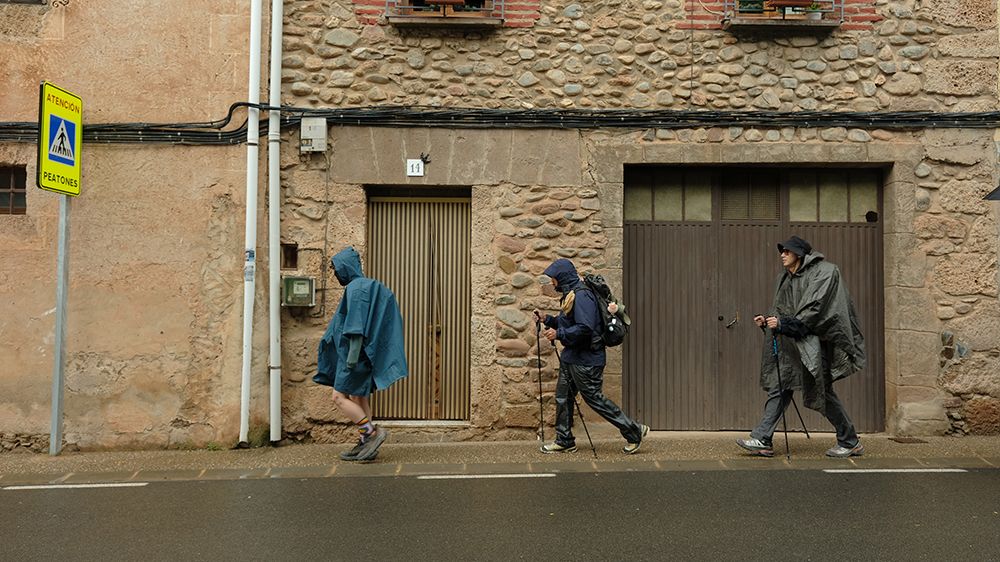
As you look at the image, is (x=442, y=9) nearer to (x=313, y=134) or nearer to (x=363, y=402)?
(x=313, y=134)

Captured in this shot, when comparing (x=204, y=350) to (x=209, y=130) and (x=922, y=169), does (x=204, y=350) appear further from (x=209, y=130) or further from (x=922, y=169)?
(x=922, y=169)

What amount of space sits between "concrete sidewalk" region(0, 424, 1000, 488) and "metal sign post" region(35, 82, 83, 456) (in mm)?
640

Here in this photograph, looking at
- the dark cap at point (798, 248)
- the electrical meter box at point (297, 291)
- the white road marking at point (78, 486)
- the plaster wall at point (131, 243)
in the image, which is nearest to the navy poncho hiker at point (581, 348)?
the dark cap at point (798, 248)

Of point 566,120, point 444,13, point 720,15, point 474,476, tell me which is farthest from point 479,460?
point 720,15

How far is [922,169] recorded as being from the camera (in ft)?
24.0

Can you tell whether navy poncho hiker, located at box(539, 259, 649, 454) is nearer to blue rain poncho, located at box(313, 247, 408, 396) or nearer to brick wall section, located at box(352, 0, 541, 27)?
blue rain poncho, located at box(313, 247, 408, 396)

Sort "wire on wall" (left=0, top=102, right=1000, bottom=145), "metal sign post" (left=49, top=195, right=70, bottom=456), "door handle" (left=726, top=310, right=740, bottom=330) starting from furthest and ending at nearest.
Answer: "door handle" (left=726, top=310, right=740, bottom=330)
"wire on wall" (left=0, top=102, right=1000, bottom=145)
"metal sign post" (left=49, top=195, right=70, bottom=456)

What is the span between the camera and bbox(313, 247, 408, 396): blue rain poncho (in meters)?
6.16

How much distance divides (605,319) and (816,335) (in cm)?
163

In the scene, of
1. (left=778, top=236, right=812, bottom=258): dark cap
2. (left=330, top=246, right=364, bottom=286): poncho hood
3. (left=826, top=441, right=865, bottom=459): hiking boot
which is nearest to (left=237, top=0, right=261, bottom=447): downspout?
(left=330, top=246, right=364, bottom=286): poncho hood

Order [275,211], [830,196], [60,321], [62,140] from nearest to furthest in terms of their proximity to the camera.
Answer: [62,140], [60,321], [275,211], [830,196]

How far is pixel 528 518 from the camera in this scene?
482 cm

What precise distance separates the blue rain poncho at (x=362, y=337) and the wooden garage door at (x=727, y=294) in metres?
2.41

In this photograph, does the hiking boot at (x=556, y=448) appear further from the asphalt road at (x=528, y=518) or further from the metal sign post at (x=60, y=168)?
the metal sign post at (x=60, y=168)
